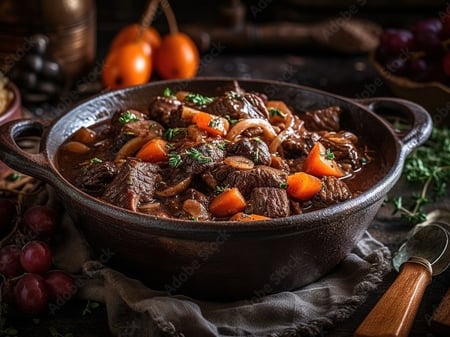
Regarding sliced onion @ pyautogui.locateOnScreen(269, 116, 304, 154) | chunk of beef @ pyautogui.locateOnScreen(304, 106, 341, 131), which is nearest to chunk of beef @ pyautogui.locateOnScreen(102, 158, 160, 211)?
sliced onion @ pyautogui.locateOnScreen(269, 116, 304, 154)

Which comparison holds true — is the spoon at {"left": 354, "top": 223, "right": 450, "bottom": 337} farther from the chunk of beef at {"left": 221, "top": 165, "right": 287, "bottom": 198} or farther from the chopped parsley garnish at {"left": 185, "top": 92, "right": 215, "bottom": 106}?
the chopped parsley garnish at {"left": 185, "top": 92, "right": 215, "bottom": 106}

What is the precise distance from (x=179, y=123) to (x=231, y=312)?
111 cm

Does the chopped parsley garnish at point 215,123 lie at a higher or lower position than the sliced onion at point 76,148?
higher

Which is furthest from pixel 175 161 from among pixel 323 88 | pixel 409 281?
pixel 323 88

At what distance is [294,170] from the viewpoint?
3527 millimetres

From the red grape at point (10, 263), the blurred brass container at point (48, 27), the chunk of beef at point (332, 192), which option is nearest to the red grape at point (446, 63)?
the chunk of beef at point (332, 192)

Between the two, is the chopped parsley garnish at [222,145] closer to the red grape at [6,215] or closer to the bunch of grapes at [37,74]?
the red grape at [6,215]

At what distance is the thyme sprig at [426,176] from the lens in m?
4.10

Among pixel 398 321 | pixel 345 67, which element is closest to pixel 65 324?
pixel 398 321

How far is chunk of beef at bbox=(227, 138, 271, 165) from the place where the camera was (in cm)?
343

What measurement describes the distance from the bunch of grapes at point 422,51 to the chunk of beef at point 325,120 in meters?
1.32

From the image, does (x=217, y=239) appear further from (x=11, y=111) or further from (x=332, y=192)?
(x=11, y=111)

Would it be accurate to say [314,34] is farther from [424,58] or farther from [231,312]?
[231,312]

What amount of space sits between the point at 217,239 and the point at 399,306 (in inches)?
31.5
